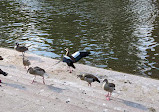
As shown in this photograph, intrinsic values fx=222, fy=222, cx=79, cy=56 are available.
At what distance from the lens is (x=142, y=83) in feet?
31.9

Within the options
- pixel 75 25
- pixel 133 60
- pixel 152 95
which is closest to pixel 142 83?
pixel 152 95

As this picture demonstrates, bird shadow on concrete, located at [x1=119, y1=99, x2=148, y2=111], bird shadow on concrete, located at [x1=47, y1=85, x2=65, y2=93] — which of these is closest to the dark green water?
bird shadow on concrete, located at [x1=119, y1=99, x2=148, y2=111]

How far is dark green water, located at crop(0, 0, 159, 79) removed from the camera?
14.9m

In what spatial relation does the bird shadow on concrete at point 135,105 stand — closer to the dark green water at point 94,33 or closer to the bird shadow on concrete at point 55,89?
the bird shadow on concrete at point 55,89

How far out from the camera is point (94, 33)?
2072 cm

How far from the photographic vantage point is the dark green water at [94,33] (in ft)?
48.9

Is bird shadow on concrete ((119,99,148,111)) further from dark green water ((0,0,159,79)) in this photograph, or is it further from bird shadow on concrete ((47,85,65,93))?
dark green water ((0,0,159,79))

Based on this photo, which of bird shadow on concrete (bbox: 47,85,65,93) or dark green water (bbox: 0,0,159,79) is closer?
bird shadow on concrete (bbox: 47,85,65,93)

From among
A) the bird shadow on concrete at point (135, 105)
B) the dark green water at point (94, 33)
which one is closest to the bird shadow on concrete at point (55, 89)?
the bird shadow on concrete at point (135, 105)

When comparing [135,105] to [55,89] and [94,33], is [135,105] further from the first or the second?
[94,33]

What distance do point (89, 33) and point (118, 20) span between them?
637 cm

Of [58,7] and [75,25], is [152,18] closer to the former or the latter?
[75,25]

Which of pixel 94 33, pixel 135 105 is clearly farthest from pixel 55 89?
pixel 94 33

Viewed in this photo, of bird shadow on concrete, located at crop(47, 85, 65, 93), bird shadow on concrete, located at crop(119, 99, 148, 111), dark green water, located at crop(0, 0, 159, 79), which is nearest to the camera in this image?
bird shadow on concrete, located at crop(119, 99, 148, 111)
